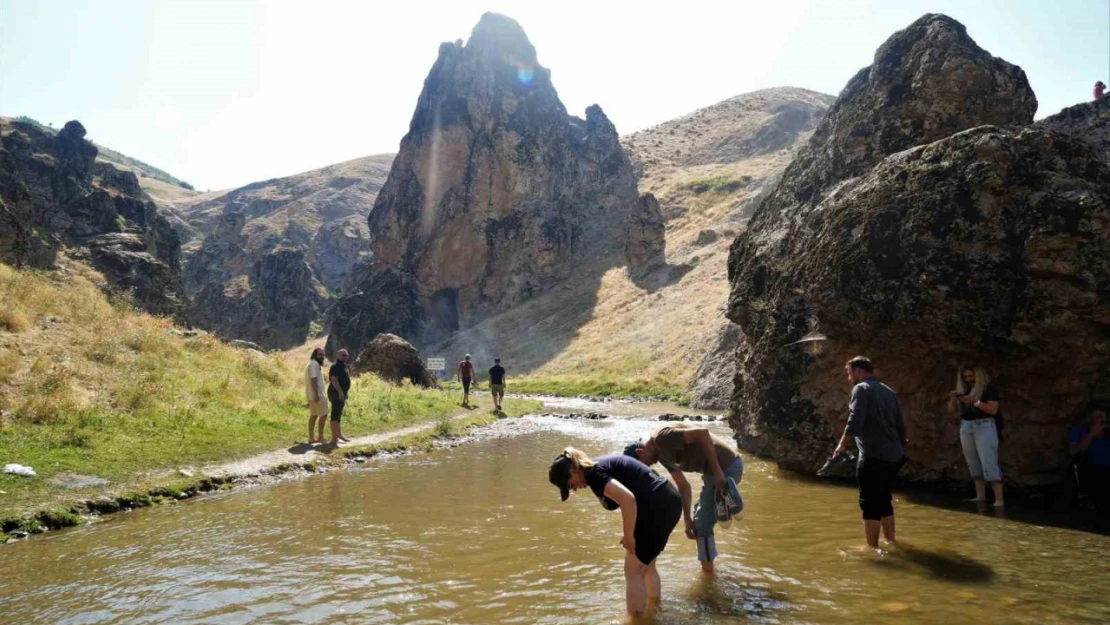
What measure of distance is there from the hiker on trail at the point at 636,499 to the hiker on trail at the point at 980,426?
6.32 metres

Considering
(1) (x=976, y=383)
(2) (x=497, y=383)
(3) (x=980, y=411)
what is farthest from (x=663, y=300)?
(3) (x=980, y=411)

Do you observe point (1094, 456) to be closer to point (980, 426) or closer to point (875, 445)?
point (980, 426)

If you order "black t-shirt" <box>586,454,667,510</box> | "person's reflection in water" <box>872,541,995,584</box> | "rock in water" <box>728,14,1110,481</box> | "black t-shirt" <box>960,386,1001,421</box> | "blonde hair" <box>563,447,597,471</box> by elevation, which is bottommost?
"person's reflection in water" <box>872,541,995,584</box>

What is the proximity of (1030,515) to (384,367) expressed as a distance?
92.5 ft

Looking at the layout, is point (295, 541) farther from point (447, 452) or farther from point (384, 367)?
point (384, 367)

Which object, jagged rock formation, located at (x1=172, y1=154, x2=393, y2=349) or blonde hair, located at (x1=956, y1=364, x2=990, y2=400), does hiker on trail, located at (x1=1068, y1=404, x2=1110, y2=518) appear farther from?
jagged rock formation, located at (x1=172, y1=154, x2=393, y2=349)

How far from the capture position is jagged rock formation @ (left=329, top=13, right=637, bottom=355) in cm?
8569

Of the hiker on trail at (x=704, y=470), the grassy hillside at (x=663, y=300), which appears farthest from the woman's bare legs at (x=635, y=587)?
the grassy hillside at (x=663, y=300)

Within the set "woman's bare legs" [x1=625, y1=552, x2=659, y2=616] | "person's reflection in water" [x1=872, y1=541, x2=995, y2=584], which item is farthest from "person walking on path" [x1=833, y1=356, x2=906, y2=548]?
"woman's bare legs" [x1=625, y1=552, x2=659, y2=616]

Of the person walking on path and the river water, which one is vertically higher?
the person walking on path

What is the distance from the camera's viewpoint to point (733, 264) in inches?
734

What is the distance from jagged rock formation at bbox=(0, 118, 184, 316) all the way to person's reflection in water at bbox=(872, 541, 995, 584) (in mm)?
34265

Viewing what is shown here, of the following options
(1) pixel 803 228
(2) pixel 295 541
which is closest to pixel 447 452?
(2) pixel 295 541

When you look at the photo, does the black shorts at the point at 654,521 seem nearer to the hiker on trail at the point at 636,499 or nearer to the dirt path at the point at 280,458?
the hiker on trail at the point at 636,499
